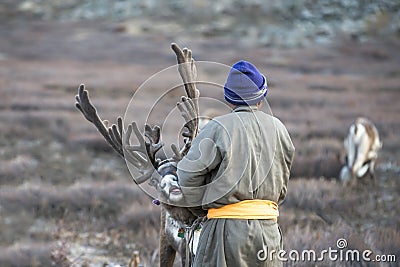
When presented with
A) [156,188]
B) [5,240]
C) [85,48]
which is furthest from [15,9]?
[156,188]

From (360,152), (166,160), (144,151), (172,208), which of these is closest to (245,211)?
(172,208)

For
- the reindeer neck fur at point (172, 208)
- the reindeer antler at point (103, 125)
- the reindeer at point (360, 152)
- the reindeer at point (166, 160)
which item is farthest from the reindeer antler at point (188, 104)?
the reindeer at point (360, 152)

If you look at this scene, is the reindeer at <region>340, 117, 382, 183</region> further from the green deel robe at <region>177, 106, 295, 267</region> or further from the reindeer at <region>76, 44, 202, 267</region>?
the green deel robe at <region>177, 106, 295, 267</region>

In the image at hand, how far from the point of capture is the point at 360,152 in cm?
1040

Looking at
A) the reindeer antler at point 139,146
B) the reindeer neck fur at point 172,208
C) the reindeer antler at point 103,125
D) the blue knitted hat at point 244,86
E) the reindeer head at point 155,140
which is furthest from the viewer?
the reindeer antler at point 103,125

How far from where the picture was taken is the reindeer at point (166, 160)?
4.27 m

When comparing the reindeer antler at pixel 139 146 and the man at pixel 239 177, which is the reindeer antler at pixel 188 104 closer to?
the reindeer antler at pixel 139 146

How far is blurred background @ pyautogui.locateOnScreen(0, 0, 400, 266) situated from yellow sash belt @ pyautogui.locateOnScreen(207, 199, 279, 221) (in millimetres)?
2259

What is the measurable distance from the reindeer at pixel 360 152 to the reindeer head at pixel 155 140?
6.06 m

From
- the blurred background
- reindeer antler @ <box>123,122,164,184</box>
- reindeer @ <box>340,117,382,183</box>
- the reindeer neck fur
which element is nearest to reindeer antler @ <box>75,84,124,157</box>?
reindeer antler @ <box>123,122,164,184</box>

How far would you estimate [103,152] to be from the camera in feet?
43.2

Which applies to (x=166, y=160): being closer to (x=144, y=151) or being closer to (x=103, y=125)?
(x=144, y=151)

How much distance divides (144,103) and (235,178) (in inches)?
610

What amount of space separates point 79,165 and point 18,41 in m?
26.9
